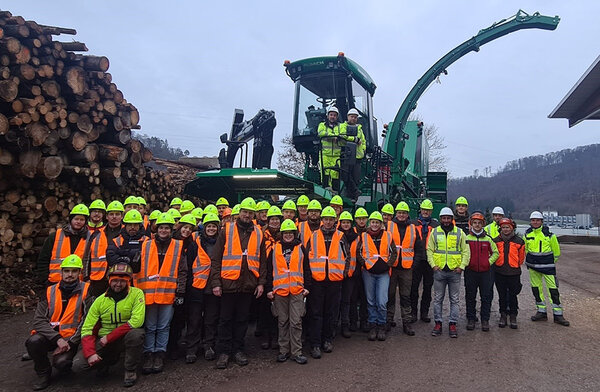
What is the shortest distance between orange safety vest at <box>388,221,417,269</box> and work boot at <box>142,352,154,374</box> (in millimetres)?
3404

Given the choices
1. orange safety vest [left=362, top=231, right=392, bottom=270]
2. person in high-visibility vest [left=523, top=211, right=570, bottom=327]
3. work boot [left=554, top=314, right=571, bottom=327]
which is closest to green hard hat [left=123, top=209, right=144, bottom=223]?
orange safety vest [left=362, top=231, right=392, bottom=270]

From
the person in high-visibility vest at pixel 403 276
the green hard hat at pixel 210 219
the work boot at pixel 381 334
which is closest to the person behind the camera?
the green hard hat at pixel 210 219

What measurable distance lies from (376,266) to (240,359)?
86.3 inches

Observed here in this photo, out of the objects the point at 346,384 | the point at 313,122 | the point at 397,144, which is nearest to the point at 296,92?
the point at 313,122

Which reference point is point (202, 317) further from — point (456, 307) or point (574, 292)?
point (574, 292)

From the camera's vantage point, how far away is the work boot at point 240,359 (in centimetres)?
479

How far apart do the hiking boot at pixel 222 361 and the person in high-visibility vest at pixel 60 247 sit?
2.06 meters

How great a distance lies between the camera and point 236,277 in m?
4.96

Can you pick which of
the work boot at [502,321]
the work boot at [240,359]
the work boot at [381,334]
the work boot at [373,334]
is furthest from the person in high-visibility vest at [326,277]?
the work boot at [502,321]

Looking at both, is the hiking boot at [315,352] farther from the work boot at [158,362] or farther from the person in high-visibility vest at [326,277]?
the work boot at [158,362]

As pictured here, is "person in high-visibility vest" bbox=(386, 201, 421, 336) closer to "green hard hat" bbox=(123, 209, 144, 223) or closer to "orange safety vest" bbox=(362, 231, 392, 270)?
"orange safety vest" bbox=(362, 231, 392, 270)

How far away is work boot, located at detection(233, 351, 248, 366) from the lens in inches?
189

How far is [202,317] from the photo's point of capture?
530cm

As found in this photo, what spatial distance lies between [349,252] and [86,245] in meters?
3.32
